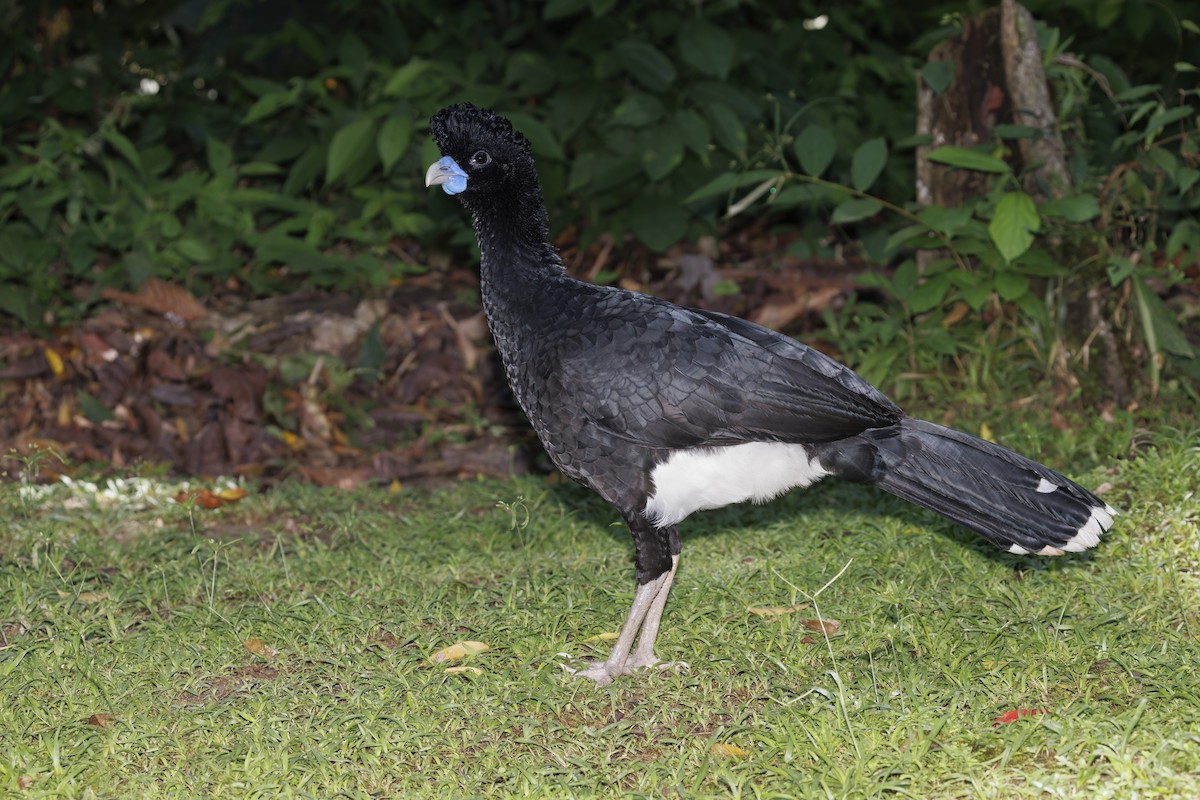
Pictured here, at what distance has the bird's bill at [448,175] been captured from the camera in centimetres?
437

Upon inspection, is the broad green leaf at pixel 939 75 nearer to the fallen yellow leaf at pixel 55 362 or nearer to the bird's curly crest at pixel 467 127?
the bird's curly crest at pixel 467 127

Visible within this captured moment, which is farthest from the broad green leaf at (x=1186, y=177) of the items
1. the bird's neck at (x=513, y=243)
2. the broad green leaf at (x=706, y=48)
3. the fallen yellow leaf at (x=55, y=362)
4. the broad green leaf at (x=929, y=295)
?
the fallen yellow leaf at (x=55, y=362)

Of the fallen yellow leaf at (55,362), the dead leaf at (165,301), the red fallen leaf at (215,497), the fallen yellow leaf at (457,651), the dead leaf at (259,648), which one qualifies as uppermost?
the dead leaf at (259,648)

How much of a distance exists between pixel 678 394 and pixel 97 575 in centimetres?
243

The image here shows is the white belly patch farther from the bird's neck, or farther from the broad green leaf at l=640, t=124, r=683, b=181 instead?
the broad green leaf at l=640, t=124, r=683, b=181

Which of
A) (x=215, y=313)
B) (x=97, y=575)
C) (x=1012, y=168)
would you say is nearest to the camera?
(x=97, y=575)

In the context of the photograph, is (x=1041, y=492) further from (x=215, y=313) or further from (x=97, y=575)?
(x=215, y=313)

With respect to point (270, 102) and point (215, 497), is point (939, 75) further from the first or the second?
point (215, 497)

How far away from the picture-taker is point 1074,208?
5730mm

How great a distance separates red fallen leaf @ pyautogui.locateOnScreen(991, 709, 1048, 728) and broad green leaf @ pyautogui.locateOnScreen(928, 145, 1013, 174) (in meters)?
2.95

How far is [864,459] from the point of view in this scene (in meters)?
4.29

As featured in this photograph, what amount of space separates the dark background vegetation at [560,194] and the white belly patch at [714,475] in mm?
2043

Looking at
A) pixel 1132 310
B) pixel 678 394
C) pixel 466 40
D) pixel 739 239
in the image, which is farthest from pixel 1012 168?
pixel 466 40

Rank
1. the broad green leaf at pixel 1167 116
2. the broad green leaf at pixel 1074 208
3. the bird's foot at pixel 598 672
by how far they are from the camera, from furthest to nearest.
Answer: the broad green leaf at pixel 1074 208 < the broad green leaf at pixel 1167 116 < the bird's foot at pixel 598 672
